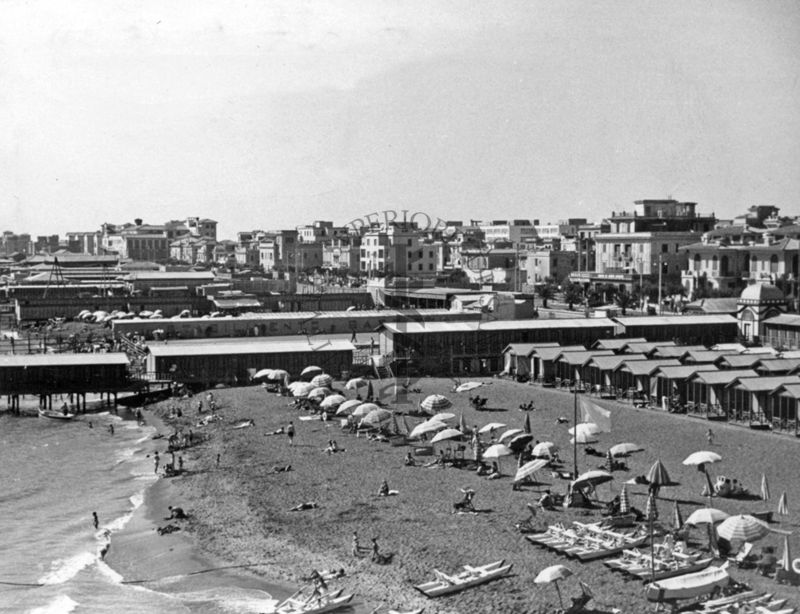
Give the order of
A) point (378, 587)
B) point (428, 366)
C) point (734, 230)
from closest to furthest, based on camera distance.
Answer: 1. point (378, 587)
2. point (428, 366)
3. point (734, 230)

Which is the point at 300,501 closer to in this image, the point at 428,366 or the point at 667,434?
the point at 667,434

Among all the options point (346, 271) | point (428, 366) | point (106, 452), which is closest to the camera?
point (106, 452)

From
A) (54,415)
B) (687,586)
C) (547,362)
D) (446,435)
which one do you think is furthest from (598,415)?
(54,415)

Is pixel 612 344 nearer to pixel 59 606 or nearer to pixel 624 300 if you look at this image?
pixel 624 300

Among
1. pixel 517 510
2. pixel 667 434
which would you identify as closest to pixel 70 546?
pixel 517 510

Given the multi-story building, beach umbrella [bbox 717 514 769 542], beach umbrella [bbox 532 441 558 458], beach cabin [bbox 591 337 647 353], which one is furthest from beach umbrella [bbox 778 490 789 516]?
the multi-story building

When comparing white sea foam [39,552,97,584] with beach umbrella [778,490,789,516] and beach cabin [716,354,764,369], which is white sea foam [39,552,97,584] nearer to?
beach umbrella [778,490,789,516]

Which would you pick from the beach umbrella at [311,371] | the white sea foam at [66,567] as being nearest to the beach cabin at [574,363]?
the beach umbrella at [311,371]

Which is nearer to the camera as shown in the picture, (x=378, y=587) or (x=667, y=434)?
(x=378, y=587)
